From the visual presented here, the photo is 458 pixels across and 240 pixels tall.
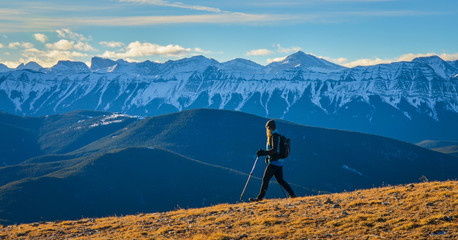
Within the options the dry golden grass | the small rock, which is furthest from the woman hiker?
the small rock

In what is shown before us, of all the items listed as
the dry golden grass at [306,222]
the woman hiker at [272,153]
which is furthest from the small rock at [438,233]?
the woman hiker at [272,153]

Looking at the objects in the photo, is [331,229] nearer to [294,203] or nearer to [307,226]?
[307,226]

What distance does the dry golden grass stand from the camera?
23.3 meters

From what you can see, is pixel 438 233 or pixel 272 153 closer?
pixel 438 233

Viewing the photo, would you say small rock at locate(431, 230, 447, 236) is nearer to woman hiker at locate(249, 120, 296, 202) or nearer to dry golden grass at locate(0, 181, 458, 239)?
dry golden grass at locate(0, 181, 458, 239)

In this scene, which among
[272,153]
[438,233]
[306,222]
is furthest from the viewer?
[272,153]

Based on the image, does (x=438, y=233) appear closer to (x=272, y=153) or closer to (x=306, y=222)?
(x=306, y=222)

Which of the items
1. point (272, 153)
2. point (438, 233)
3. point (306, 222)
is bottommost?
point (306, 222)

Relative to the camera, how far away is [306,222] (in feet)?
84.1

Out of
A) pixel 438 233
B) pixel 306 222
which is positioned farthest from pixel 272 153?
pixel 438 233

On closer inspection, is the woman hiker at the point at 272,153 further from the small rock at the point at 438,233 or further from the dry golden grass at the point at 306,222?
the small rock at the point at 438,233

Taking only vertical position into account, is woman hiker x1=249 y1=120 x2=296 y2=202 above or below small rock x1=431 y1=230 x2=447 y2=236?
above

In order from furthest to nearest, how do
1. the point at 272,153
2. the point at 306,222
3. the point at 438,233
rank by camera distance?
the point at 272,153 < the point at 306,222 < the point at 438,233

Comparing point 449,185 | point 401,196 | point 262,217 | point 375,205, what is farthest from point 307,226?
point 449,185
